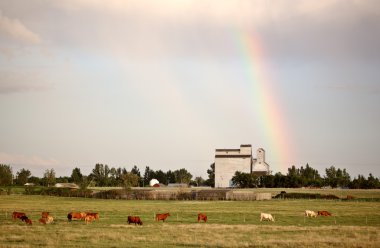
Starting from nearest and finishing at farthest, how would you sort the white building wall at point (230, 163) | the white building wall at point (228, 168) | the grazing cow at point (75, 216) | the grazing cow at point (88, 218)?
the grazing cow at point (88, 218) → the grazing cow at point (75, 216) → the white building wall at point (228, 168) → the white building wall at point (230, 163)

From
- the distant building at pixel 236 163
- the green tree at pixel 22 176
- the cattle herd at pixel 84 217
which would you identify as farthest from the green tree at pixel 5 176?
the cattle herd at pixel 84 217

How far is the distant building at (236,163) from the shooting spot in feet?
583

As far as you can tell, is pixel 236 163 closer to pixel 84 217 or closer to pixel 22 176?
pixel 22 176

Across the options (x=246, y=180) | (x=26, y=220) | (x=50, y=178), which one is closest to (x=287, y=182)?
(x=246, y=180)

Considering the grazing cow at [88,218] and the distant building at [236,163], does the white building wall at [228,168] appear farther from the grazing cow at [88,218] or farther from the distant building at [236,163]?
the grazing cow at [88,218]

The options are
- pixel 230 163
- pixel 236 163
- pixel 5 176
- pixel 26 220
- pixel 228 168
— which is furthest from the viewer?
pixel 230 163

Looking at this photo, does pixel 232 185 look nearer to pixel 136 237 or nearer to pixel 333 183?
pixel 333 183

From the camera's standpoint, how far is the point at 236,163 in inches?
7037

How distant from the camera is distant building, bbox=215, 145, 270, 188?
177825mm

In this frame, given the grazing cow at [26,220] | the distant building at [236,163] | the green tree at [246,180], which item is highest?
the distant building at [236,163]

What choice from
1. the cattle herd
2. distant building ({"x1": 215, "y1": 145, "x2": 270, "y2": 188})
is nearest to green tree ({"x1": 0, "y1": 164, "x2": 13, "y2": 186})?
distant building ({"x1": 215, "y1": 145, "x2": 270, "y2": 188})

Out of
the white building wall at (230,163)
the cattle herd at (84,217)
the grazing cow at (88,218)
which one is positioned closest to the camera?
the cattle herd at (84,217)

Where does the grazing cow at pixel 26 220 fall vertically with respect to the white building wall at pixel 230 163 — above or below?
below

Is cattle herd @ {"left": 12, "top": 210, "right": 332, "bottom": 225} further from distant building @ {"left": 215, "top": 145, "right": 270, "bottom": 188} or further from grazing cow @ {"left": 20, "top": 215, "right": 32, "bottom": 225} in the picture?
distant building @ {"left": 215, "top": 145, "right": 270, "bottom": 188}
